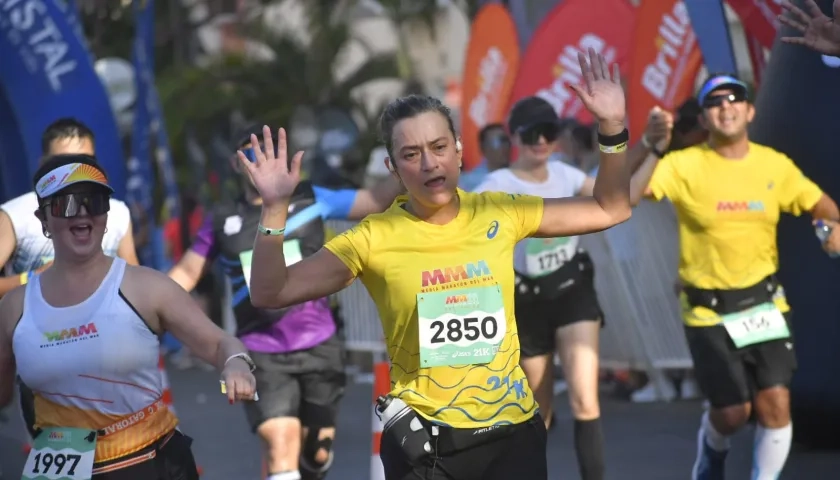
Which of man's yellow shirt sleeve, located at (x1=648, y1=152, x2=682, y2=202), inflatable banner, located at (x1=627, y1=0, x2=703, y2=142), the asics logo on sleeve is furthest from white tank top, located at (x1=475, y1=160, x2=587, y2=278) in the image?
inflatable banner, located at (x1=627, y1=0, x2=703, y2=142)

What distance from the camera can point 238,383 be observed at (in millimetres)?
4430

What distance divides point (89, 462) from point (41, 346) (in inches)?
15.7

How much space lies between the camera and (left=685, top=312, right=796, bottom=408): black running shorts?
753cm

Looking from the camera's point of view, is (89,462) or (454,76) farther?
(454,76)

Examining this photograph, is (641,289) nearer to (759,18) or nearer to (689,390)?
(689,390)

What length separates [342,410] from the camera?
1303 cm

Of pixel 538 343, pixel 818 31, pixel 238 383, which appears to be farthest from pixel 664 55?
pixel 238 383

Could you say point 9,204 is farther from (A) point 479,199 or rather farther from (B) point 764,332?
(B) point 764,332

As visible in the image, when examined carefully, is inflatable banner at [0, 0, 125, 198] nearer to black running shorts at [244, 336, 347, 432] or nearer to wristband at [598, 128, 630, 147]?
black running shorts at [244, 336, 347, 432]

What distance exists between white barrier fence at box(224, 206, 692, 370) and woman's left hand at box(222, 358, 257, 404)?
8.02 metres

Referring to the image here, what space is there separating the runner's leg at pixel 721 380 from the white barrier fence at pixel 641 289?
4.44 meters

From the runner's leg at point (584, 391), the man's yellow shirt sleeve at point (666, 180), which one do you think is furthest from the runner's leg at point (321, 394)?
the man's yellow shirt sleeve at point (666, 180)

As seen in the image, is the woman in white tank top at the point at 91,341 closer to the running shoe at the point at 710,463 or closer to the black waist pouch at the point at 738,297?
the black waist pouch at the point at 738,297

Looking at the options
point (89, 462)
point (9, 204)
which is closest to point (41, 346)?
point (89, 462)
